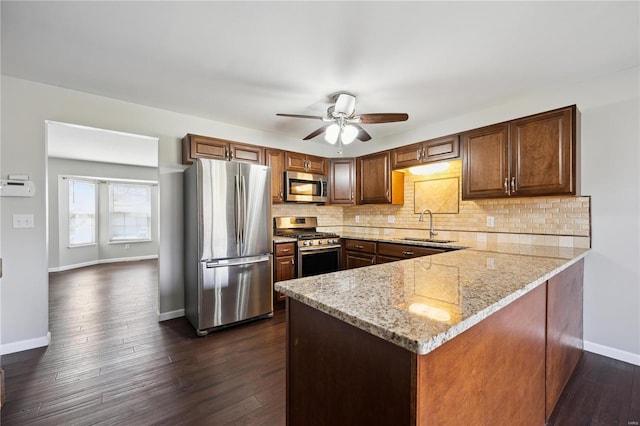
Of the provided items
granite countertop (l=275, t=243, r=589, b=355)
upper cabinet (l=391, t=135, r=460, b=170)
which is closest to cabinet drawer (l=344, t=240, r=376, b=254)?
upper cabinet (l=391, t=135, r=460, b=170)

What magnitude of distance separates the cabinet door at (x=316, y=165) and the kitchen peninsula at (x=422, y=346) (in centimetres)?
274

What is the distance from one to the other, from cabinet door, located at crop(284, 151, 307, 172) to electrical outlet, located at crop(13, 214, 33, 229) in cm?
259

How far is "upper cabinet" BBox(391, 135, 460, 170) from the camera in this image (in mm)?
3168

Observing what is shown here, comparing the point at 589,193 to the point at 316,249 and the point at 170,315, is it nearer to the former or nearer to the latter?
the point at 316,249

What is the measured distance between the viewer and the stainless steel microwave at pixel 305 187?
3.85 metres

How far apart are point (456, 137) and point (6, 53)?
12.9 ft

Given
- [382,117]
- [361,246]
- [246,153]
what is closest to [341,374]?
[382,117]

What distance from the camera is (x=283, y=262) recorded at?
3.50 m

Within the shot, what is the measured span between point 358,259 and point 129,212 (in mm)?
6381

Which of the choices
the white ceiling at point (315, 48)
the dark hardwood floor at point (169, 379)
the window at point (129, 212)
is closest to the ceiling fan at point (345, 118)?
the white ceiling at point (315, 48)

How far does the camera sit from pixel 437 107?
3.02 meters

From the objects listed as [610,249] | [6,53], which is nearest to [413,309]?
[610,249]

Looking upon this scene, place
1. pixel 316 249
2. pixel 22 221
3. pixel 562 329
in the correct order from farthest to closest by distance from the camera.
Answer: pixel 316 249 → pixel 22 221 → pixel 562 329

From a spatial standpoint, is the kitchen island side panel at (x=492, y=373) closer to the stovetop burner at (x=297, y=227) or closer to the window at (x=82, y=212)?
the stovetop burner at (x=297, y=227)
